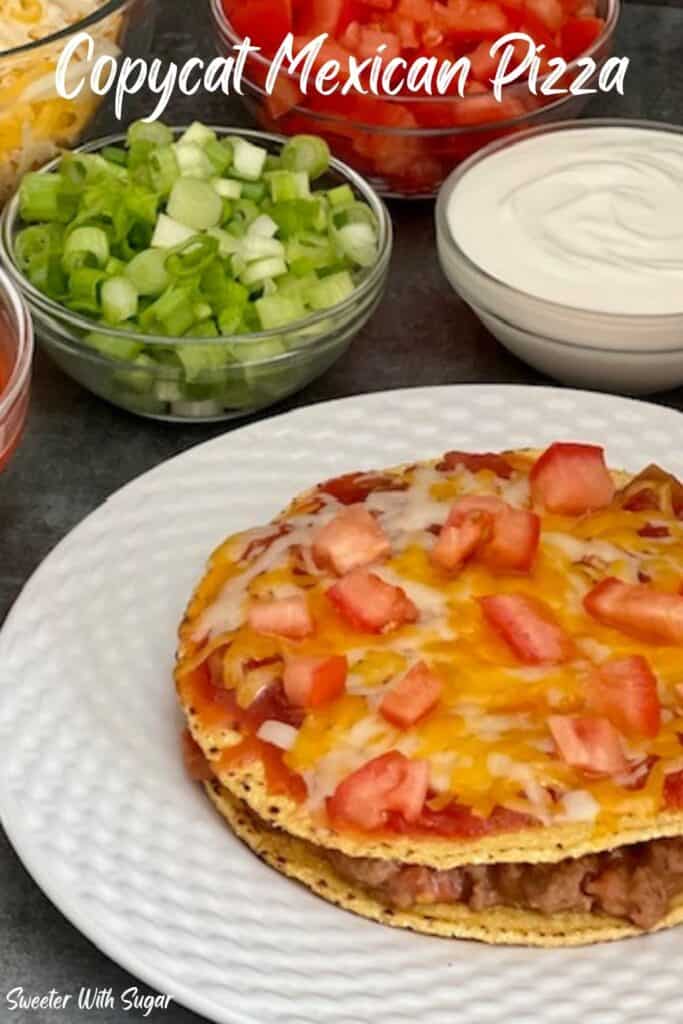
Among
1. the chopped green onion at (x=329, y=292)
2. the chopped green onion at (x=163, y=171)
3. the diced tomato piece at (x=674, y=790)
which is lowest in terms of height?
the diced tomato piece at (x=674, y=790)

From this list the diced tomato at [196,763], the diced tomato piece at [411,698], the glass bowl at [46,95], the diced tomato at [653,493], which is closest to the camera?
the diced tomato piece at [411,698]

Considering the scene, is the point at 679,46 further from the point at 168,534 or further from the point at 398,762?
the point at 398,762

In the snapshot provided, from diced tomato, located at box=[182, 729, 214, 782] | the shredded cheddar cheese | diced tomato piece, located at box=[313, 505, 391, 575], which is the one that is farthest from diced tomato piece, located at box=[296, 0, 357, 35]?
diced tomato, located at box=[182, 729, 214, 782]

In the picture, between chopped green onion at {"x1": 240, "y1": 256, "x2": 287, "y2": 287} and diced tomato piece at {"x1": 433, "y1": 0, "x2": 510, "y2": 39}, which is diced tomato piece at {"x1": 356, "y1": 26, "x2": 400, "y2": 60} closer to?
diced tomato piece at {"x1": 433, "y1": 0, "x2": 510, "y2": 39}

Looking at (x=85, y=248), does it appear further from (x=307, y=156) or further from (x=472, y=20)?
(x=472, y=20)

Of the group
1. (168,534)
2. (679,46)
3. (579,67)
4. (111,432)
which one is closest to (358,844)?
(168,534)

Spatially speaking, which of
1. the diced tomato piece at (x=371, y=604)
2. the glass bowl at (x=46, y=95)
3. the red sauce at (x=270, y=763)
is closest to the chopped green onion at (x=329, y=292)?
the glass bowl at (x=46, y=95)

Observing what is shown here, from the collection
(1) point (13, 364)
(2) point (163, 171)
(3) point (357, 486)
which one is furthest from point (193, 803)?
(2) point (163, 171)

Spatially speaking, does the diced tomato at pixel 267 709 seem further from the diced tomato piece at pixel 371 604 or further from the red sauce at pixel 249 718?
the diced tomato piece at pixel 371 604
